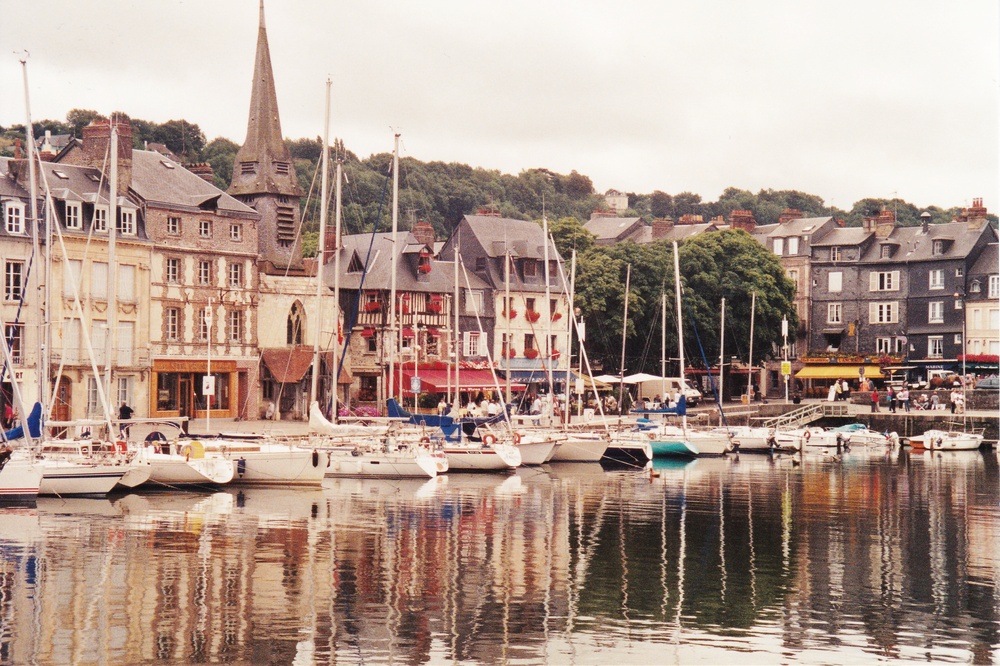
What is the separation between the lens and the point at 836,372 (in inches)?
3595

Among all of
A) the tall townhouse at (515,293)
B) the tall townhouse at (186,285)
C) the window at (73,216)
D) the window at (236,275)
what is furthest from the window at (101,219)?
the tall townhouse at (515,293)

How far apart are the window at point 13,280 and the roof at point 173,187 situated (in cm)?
666

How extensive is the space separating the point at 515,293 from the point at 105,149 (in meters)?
28.1

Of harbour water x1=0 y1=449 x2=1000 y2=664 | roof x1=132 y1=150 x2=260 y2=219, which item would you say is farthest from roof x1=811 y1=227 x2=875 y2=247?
harbour water x1=0 y1=449 x2=1000 y2=664

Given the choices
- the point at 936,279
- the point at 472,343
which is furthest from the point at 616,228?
the point at 472,343

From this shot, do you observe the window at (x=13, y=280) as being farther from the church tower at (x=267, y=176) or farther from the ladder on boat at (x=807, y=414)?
the ladder on boat at (x=807, y=414)

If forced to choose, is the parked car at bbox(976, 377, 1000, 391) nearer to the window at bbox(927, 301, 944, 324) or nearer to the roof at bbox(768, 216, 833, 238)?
the window at bbox(927, 301, 944, 324)

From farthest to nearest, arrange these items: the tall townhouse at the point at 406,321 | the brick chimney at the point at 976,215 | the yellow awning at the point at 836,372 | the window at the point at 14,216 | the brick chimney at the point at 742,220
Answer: the brick chimney at the point at 742,220 < the brick chimney at the point at 976,215 < the yellow awning at the point at 836,372 < the tall townhouse at the point at 406,321 < the window at the point at 14,216

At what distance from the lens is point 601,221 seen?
110 meters

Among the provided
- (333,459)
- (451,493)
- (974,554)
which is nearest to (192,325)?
(333,459)

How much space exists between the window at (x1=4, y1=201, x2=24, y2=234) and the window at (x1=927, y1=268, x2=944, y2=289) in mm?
61751

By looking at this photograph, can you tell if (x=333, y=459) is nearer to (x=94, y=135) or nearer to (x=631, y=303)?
(x=94, y=135)

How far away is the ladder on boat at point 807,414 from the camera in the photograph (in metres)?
78.0

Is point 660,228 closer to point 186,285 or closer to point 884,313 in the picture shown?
point 884,313
